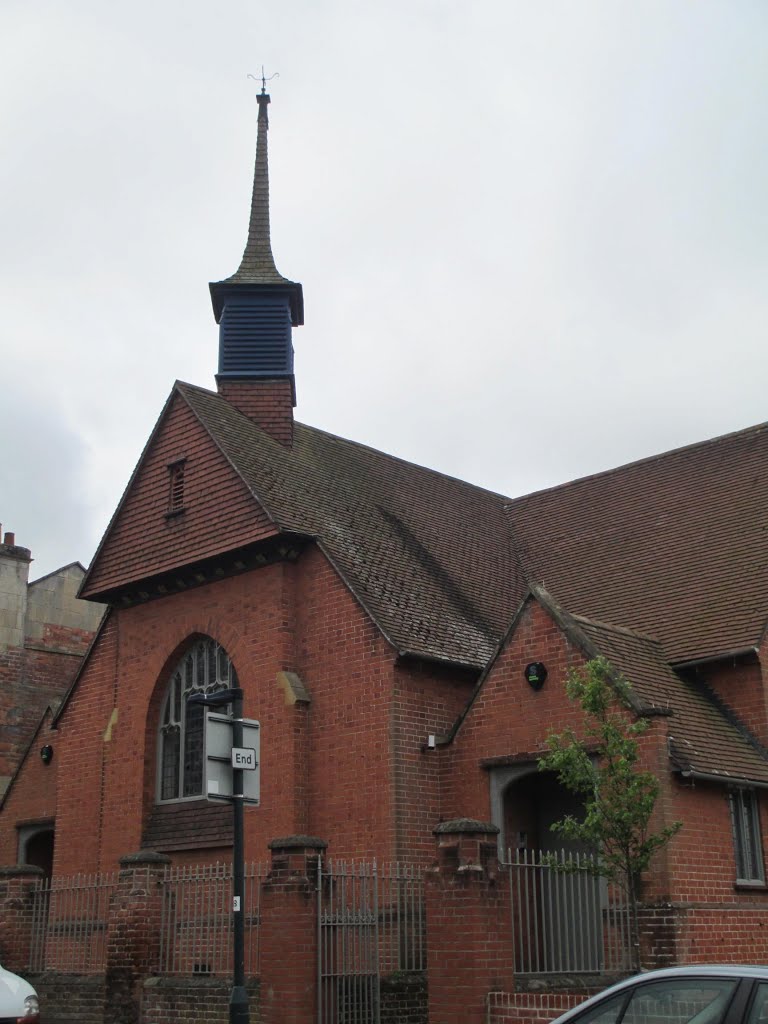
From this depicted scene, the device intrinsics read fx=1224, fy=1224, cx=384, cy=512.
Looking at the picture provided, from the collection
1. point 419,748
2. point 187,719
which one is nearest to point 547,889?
point 419,748

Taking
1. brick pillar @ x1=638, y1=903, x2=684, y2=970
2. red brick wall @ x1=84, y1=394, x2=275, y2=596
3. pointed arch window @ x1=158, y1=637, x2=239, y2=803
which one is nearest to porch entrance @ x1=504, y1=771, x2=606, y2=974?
brick pillar @ x1=638, y1=903, x2=684, y2=970

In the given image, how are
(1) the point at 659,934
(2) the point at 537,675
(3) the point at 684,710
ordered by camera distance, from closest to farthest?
(1) the point at 659,934, (2) the point at 537,675, (3) the point at 684,710

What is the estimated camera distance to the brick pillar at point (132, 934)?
15.4 metres

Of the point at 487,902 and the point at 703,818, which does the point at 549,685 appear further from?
the point at 487,902

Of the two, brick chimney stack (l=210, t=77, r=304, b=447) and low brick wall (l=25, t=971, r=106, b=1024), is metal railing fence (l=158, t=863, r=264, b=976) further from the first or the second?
brick chimney stack (l=210, t=77, r=304, b=447)

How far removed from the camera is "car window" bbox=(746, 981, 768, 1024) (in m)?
7.10

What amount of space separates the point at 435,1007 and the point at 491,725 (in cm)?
516

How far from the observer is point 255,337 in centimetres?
2539

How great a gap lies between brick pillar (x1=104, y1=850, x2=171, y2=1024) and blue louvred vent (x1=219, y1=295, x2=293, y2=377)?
460 inches

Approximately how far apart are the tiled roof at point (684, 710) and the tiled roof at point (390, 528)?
2.69m

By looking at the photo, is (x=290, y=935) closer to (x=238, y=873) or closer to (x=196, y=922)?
(x=196, y=922)

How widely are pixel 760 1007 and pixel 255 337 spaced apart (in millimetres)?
19988

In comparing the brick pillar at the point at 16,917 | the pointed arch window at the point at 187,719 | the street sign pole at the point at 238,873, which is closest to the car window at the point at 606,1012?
the street sign pole at the point at 238,873

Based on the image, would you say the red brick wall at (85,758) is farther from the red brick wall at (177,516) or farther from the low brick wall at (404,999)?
the low brick wall at (404,999)
